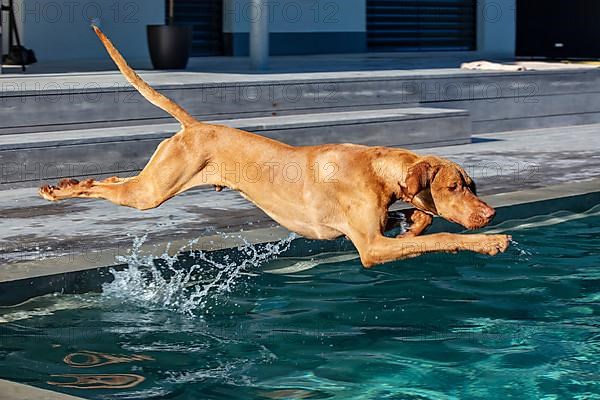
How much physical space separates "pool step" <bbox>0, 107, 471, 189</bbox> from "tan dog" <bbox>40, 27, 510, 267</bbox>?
9.74 ft

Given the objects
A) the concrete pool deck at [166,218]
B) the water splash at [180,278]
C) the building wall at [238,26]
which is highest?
the building wall at [238,26]

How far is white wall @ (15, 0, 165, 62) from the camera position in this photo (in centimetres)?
1563

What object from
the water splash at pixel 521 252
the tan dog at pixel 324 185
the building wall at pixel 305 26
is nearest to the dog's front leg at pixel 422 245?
the tan dog at pixel 324 185

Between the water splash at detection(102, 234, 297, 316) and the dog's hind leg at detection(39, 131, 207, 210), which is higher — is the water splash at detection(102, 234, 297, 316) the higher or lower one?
the lower one

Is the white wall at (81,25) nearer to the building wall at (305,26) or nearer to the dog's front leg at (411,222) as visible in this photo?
the building wall at (305,26)

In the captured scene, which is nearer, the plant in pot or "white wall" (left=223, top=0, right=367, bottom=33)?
the plant in pot

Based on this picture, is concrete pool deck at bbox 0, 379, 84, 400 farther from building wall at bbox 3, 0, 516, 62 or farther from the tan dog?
building wall at bbox 3, 0, 516, 62

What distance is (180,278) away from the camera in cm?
658

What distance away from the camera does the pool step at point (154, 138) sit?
909 cm

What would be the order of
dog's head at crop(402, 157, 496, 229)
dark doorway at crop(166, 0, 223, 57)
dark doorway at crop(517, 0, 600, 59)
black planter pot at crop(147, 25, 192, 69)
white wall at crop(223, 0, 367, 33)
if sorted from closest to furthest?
dog's head at crop(402, 157, 496, 229), black planter pot at crop(147, 25, 192, 69), dark doorway at crop(166, 0, 223, 57), white wall at crop(223, 0, 367, 33), dark doorway at crop(517, 0, 600, 59)

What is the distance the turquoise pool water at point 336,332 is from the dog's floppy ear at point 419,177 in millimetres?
807

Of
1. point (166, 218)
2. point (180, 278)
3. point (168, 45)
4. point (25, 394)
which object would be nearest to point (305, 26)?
point (168, 45)

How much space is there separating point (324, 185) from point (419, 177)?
62 cm

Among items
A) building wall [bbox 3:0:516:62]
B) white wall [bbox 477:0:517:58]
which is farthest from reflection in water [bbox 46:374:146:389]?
white wall [bbox 477:0:517:58]
